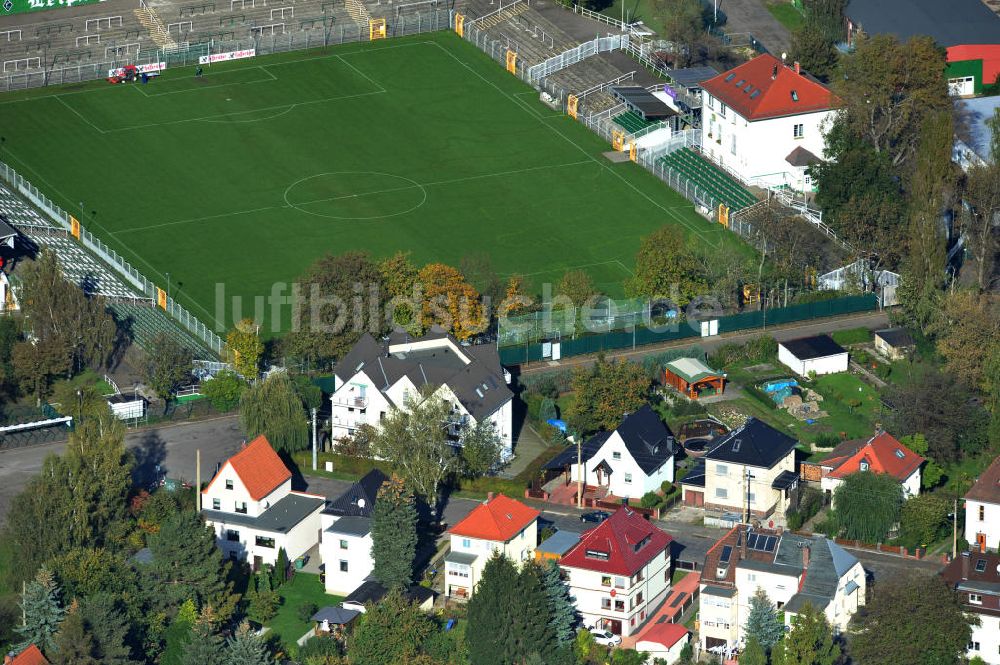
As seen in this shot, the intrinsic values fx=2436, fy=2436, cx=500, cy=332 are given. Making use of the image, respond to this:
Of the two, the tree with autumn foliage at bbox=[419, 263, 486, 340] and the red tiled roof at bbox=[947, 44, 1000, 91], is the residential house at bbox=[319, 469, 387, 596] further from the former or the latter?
the red tiled roof at bbox=[947, 44, 1000, 91]

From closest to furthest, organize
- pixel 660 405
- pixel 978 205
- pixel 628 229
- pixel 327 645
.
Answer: pixel 327 645 < pixel 660 405 < pixel 978 205 < pixel 628 229

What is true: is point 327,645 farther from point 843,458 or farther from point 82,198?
point 82,198

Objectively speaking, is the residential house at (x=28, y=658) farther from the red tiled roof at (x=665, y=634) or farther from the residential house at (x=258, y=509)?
the red tiled roof at (x=665, y=634)

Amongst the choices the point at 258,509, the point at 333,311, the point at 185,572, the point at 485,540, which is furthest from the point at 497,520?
the point at 333,311

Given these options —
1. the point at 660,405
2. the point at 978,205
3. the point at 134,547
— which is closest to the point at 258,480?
the point at 134,547

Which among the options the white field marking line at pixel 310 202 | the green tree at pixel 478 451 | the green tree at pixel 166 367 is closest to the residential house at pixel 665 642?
the green tree at pixel 478 451

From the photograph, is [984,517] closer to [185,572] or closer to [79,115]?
[185,572]
